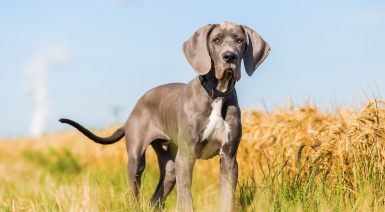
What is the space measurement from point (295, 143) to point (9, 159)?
32.6 ft

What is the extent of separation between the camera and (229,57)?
312 centimetres

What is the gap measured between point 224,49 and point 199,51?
0.30 meters

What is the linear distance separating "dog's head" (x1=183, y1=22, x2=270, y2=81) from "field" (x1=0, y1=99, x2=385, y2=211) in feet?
2.83

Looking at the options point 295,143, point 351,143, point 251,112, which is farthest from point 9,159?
point 351,143

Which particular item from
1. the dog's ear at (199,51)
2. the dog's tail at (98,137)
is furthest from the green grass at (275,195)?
the dog's ear at (199,51)

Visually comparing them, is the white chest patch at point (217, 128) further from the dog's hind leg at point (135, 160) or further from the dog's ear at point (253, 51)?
the dog's hind leg at point (135, 160)

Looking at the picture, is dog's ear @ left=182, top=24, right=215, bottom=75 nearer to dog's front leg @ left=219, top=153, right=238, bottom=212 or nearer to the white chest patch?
the white chest patch

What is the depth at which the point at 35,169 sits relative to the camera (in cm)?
948

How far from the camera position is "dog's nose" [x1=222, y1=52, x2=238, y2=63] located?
3115mm

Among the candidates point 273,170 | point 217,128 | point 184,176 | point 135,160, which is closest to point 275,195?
point 273,170

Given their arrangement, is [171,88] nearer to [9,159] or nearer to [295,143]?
[295,143]

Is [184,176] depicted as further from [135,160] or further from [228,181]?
[135,160]

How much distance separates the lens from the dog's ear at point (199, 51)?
332cm

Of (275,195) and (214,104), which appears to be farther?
(214,104)
